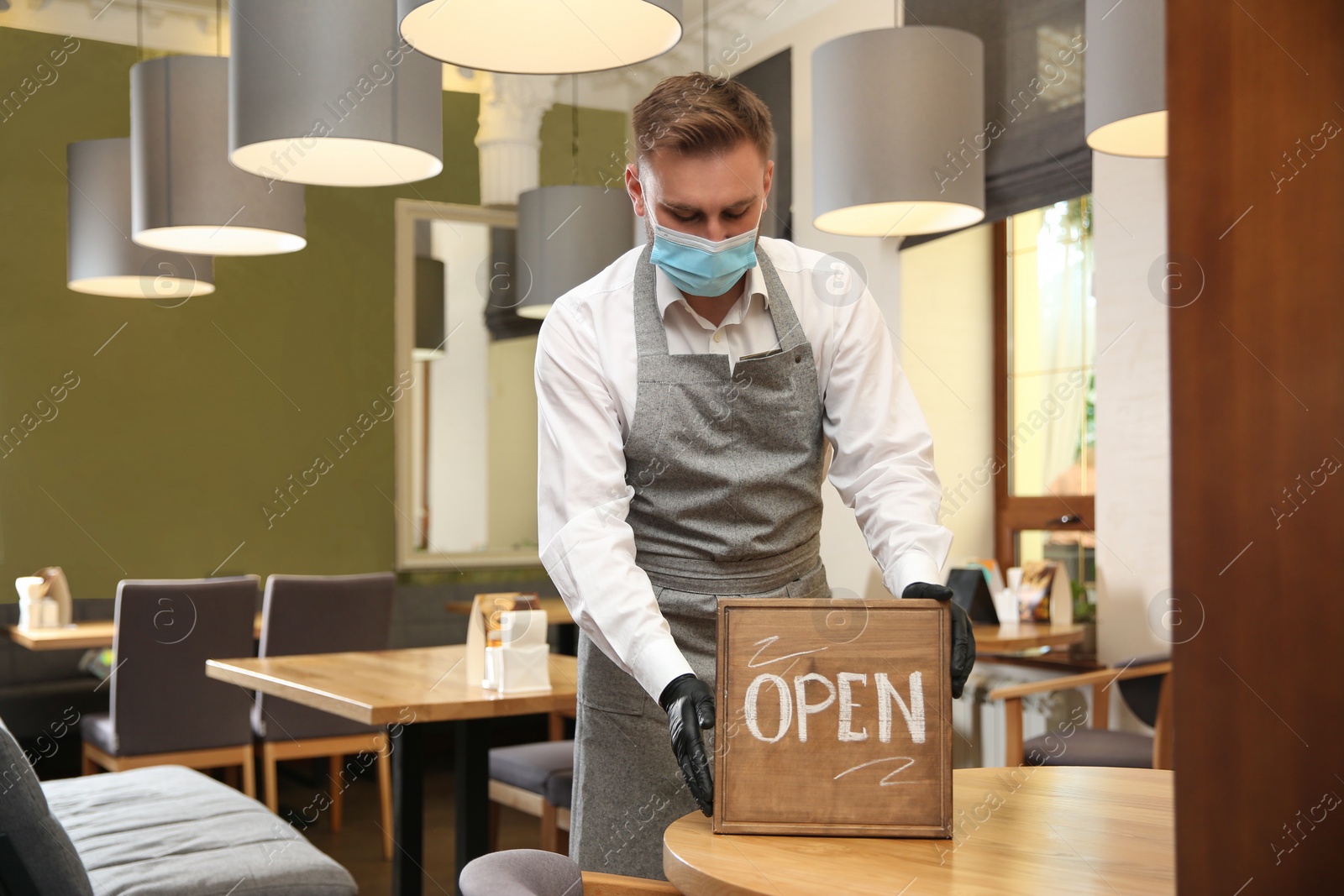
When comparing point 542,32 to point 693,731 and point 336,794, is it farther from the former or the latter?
point 336,794

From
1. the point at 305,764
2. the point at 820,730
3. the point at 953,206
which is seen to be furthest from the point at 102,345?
the point at 820,730

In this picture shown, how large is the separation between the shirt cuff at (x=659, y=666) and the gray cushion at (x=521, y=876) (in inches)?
8.2

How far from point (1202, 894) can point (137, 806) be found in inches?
111

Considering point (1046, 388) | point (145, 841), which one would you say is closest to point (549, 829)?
point (145, 841)

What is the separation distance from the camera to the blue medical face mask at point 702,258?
161 cm

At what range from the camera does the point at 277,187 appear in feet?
11.0

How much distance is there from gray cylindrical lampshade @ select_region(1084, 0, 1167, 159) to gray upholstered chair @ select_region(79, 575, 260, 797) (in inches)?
121

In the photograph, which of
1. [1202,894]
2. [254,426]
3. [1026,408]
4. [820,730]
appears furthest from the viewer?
[254,426]

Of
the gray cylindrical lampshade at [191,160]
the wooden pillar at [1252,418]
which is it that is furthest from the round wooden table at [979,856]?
the gray cylindrical lampshade at [191,160]

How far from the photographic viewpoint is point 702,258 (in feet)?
5.28

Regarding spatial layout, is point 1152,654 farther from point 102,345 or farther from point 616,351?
point 102,345

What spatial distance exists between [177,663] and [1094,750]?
2.90 m

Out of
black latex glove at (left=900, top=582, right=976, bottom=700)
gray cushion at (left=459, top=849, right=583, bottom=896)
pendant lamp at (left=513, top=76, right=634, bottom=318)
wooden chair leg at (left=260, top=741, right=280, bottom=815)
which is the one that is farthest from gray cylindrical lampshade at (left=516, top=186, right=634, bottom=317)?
gray cushion at (left=459, top=849, right=583, bottom=896)

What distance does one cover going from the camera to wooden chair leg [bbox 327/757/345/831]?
4.70 meters
